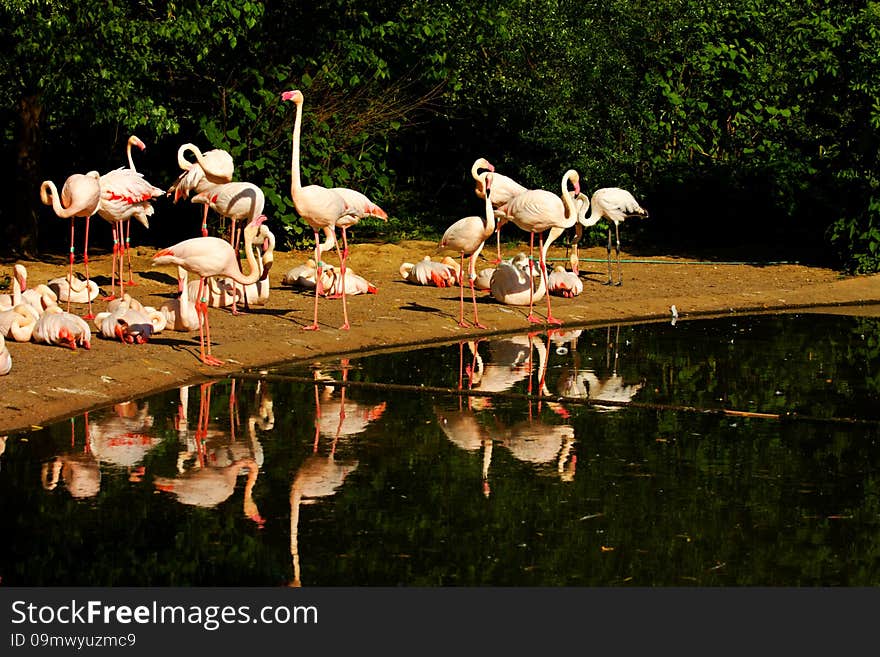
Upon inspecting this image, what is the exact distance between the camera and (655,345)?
13250mm

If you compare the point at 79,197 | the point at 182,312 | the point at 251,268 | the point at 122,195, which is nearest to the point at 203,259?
the point at 251,268

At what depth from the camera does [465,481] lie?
26.2ft

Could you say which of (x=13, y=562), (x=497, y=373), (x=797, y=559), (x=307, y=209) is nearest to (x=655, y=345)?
(x=497, y=373)

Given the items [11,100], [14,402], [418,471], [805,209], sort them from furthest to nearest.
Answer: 1. [805,209]
2. [11,100]
3. [14,402]
4. [418,471]

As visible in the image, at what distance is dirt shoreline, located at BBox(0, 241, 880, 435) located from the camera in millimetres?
10438

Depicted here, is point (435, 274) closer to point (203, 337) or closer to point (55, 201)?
point (55, 201)

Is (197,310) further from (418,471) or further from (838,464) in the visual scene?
(838,464)

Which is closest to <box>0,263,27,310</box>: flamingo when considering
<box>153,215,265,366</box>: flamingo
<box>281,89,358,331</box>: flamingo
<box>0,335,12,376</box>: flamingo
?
<box>153,215,265,366</box>: flamingo

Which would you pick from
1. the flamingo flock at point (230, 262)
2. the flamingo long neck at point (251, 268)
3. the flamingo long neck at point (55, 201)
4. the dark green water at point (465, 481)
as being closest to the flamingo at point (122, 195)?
the flamingo flock at point (230, 262)

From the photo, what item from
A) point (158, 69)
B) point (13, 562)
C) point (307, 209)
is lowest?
point (13, 562)

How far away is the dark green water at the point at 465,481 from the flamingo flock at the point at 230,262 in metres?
1.46

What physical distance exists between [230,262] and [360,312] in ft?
9.81

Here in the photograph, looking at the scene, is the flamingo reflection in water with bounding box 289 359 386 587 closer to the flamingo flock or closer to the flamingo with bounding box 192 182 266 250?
the flamingo flock

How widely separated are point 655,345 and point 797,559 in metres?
6.73
